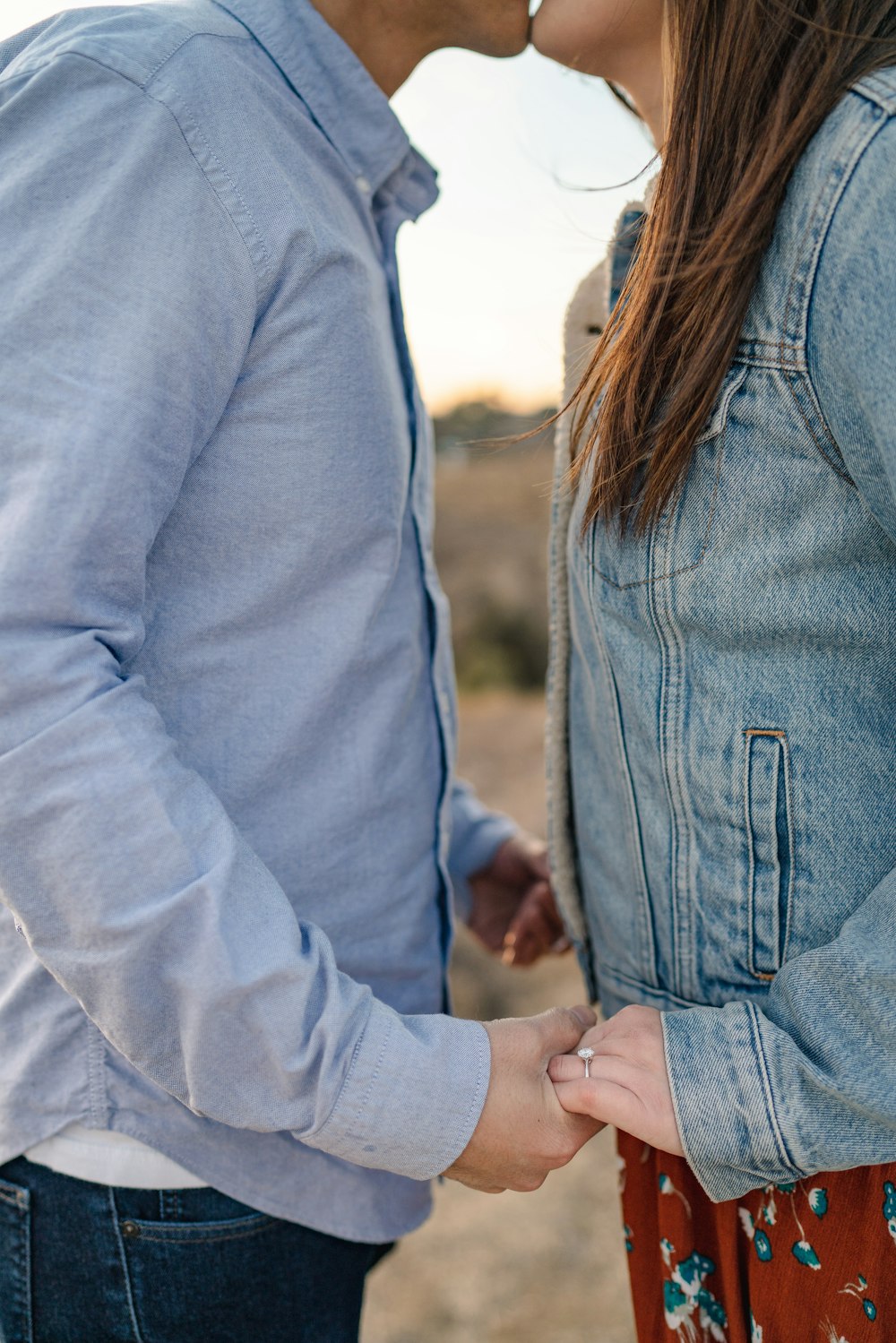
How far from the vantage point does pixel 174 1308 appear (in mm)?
1139

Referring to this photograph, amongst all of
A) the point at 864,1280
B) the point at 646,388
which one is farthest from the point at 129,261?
the point at 864,1280

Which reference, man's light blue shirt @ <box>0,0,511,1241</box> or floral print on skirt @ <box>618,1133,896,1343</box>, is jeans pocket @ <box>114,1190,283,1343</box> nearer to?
man's light blue shirt @ <box>0,0,511,1241</box>

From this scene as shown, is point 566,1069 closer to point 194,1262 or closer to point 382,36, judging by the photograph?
point 194,1262

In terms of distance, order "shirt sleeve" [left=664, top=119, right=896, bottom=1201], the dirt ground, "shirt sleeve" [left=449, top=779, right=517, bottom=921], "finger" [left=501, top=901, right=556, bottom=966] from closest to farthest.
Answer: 1. "shirt sleeve" [left=664, top=119, right=896, bottom=1201]
2. "finger" [left=501, top=901, right=556, bottom=966]
3. "shirt sleeve" [left=449, top=779, right=517, bottom=921]
4. the dirt ground

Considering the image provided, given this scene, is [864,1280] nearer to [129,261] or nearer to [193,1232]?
[193,1232]

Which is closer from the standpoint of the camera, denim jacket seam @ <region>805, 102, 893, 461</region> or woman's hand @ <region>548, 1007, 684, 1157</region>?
denim jacket seam @ <region>805, 102, 893, 461</region>

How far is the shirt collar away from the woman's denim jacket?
57 centimetres

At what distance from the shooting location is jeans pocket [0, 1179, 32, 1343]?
1137 millimetres

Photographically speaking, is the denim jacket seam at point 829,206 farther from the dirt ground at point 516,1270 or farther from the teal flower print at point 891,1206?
the dirt ground at point 516,1270

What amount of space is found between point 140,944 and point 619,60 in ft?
3.94

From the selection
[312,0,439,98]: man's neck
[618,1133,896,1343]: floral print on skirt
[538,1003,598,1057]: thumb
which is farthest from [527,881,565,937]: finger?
[312,0,439,98]: man's neck

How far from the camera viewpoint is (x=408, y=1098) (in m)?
0.99

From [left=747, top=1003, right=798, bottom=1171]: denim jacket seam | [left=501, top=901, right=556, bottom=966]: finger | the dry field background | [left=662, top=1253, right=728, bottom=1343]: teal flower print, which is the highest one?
[left=747, top=1003, right=798, bottom=1171]: denim jacket seam

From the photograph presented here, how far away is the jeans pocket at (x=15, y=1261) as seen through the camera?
3.73 ft
